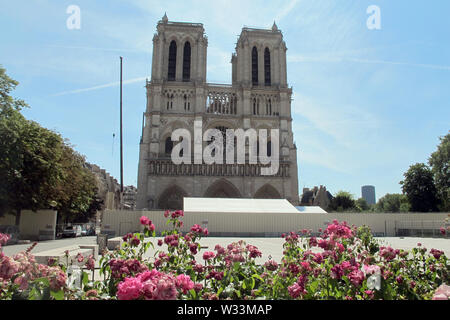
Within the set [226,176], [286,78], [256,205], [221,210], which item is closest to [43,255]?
[221,210]

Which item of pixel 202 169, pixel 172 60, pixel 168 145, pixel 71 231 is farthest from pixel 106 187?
pixel 71 231

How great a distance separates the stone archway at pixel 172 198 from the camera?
35.5 m

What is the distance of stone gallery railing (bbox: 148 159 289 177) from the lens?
116 ft

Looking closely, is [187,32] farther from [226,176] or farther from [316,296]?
[316,296]

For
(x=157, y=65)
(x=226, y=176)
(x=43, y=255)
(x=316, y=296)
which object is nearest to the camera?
(x=316, y=296)

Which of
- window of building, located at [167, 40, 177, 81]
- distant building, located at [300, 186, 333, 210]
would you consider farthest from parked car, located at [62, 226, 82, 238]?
distant building, located at [300, 186, 333, 210]

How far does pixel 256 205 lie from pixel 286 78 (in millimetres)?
21524

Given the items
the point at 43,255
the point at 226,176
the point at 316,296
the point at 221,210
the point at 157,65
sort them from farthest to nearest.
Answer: the point at 157,65 → the point at 226,176 → the point at 221,210 → the point at 43,255 → the point at 316,296

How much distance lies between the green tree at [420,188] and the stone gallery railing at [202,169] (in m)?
12.9

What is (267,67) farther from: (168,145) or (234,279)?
(234,279)

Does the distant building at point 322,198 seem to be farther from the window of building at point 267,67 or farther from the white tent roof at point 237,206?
the white tent roof at point 237,206

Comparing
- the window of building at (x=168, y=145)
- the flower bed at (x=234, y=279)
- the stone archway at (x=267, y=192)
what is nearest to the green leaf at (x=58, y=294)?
the flower bed at (x=234, y=279)
